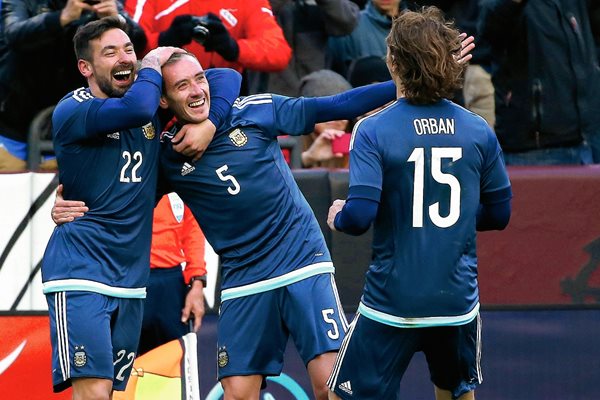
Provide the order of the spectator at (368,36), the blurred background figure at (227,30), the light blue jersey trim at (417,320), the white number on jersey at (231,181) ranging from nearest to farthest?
1. the light blue jersey trim at (417,320)
2. the white number on jersey at (231,181)
3. the blurred background figure at (227,30)
4. the spectator at (368,36)

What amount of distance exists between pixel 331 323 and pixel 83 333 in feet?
3.94

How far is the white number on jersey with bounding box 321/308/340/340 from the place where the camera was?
652cm

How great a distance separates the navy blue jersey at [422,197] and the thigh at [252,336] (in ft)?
2.95

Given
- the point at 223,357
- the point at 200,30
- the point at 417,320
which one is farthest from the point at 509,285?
the point at 417,320

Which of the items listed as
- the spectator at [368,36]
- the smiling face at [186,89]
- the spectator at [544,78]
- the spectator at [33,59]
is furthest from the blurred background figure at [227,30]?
the smiling face at [186,89]

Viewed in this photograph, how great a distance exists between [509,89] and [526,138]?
0.34 meters

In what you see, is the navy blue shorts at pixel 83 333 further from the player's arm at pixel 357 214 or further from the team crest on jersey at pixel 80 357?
the player's arm at pixel 357 214

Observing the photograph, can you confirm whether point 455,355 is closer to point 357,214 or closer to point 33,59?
point 357,214

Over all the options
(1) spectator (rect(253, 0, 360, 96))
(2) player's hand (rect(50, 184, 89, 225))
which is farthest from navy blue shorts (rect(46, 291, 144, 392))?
(1) spectator (rect(253, 0, 360, 96))

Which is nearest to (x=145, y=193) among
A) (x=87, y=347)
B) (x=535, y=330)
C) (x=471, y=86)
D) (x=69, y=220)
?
(x=69, y=220)

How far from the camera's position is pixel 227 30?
854 cm

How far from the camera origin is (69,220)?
6621 mm

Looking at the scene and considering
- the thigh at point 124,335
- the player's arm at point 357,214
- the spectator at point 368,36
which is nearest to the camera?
the player's arm at point 357,214

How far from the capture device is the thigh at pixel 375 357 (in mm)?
5793
